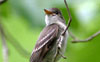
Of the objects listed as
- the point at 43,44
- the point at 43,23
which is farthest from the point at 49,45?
the point at 43,23

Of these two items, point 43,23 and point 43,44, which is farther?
point 43,23

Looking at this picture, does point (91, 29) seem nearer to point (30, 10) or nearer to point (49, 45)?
point (49, 45)

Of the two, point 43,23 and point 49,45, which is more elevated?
point 43,23

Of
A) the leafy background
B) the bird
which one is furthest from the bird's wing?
the leafy background

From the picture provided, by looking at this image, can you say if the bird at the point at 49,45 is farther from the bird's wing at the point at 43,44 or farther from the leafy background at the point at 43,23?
the leafy background at the point at 43,23

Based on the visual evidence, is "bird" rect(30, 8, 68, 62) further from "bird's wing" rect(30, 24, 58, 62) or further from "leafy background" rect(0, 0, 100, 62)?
"leafy background" rect(0, 0, 100, 62)

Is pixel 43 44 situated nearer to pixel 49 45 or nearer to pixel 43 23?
pixel 49 45
